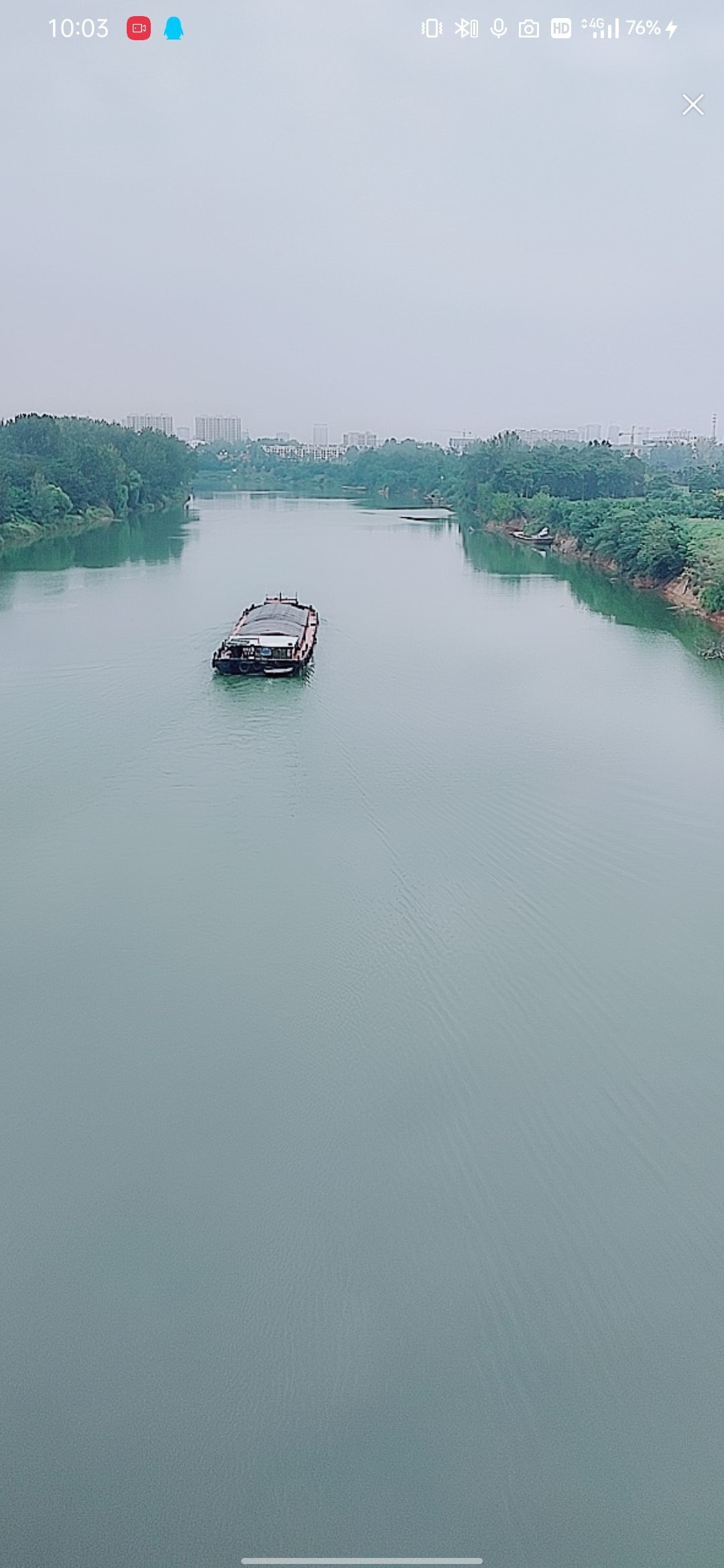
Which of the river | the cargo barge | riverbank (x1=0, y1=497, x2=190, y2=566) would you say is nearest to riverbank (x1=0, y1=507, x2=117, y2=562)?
riverbank (x1=0, y1=497, x2=190, y2=566)

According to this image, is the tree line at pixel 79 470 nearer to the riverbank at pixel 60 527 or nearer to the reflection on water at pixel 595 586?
the riverbank at pixel 60 527

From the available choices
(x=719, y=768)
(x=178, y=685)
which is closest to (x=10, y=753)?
(x=178, y=685)

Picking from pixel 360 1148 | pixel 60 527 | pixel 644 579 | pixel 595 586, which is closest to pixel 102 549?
pixel 60 527

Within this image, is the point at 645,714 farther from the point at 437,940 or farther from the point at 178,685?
the point at 437,940

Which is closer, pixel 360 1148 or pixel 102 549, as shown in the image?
pixel 360 1148

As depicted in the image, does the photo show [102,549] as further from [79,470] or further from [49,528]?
[79,470]

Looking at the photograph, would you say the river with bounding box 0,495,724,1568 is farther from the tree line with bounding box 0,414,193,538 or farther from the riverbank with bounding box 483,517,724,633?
the tree line with bounding box 0,414,193,538
